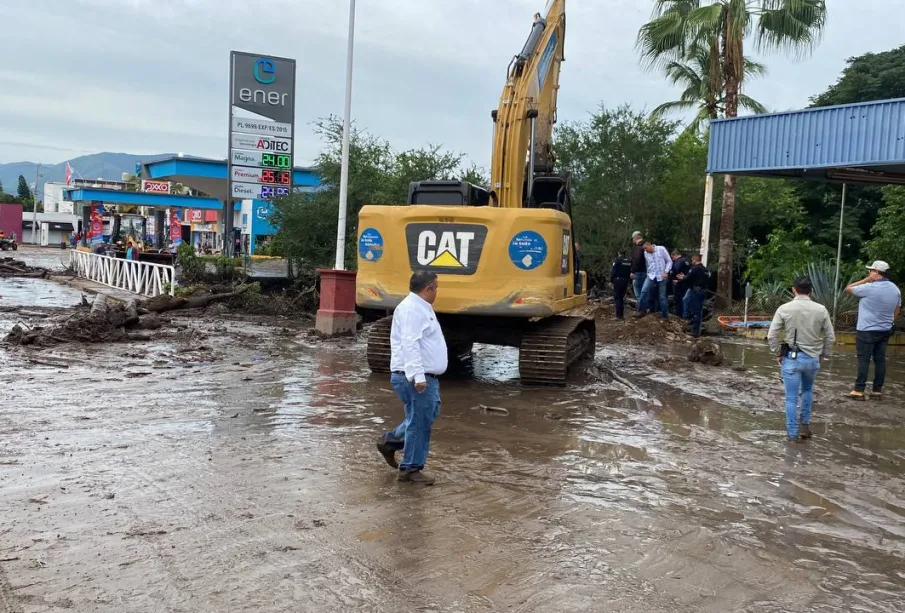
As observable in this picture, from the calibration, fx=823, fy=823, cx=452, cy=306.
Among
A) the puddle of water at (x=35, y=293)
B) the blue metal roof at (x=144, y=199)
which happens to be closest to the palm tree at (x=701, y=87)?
the puddle of water at (x=35, y=293)

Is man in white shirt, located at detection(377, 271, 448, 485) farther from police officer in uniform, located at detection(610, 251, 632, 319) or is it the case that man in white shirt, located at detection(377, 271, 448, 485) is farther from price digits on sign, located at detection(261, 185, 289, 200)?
price digits on sign, located at detection(261, 185, 289, 200)

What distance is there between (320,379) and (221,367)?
1610 mm

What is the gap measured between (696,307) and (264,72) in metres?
14.2

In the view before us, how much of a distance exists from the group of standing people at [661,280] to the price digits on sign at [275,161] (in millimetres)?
11029

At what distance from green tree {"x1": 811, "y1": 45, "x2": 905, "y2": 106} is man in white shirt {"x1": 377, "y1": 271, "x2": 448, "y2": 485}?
27.5 metres

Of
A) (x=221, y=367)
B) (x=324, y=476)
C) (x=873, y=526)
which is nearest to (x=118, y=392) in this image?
(x=221, y=367)

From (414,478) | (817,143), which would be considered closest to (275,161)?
(817,143)

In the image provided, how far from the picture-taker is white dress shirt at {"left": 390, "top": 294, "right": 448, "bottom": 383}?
5980mm

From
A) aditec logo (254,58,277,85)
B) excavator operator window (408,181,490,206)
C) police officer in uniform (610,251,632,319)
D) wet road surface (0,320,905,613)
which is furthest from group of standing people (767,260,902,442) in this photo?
aditec logo (254,58,277,85)

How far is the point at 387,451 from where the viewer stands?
20.8 feet

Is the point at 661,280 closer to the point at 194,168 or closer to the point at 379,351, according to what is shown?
the point at 379,351

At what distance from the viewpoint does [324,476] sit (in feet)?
20.4

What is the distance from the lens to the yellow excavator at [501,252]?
1009 cm

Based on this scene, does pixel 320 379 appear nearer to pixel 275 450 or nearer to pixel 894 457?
pixel 275 450
